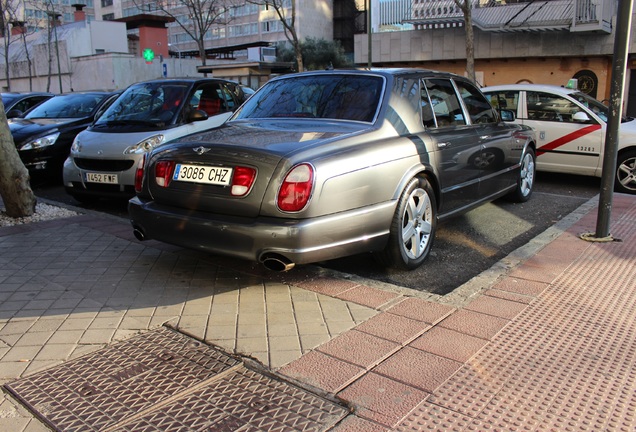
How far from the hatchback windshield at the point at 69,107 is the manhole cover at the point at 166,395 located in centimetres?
794

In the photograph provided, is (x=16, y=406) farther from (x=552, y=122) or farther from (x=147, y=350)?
(x=552, y=122)

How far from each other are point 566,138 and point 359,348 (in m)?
6.64

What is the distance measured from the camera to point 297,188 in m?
3.60

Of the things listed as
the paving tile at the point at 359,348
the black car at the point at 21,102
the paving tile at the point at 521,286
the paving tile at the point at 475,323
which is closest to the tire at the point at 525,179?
the paving tile at the point at 521,286

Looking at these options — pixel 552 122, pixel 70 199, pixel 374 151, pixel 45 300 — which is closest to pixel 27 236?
pixel 45 300

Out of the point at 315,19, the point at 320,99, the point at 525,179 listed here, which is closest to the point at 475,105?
the point at 525,179

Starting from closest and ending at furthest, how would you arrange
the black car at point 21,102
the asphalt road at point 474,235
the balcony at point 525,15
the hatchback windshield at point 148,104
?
the asphalt road at point 474,235 → the hatchback windshield at point 148,104 → the black car at point 21,102 → the balcony at point 525,15

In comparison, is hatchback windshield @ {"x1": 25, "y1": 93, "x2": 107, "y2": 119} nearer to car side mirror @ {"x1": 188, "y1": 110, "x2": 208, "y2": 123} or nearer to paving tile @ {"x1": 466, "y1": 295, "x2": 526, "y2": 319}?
car side mirror @ {"x1": 188, "y1": 110, "x2": 208, "y2": 123}

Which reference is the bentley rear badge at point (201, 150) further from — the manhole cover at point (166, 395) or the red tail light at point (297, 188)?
the manhole cover at point (166, 395)

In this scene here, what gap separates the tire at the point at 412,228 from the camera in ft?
13.9

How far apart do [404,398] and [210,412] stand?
3.00 ft

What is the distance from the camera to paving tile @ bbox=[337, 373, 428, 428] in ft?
8.29

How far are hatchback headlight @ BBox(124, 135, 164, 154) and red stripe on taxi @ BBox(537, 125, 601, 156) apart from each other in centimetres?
572

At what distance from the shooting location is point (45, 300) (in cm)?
391
